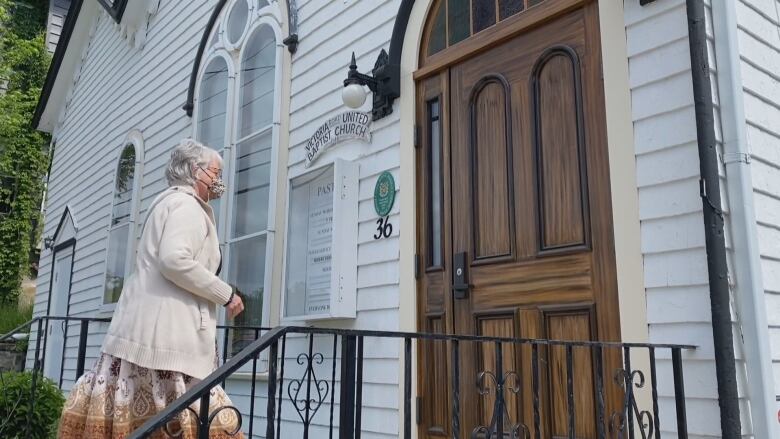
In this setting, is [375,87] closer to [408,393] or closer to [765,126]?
[765,126]

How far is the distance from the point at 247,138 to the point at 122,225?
3.20 m

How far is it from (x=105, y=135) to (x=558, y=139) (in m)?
8.00

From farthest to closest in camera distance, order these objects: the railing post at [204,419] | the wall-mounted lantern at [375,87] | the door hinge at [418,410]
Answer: the wall-mounted lantern at [375,87] → the door hinge at [418,410] → the railing post at [204,419]

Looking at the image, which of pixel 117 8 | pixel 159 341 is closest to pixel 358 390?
pixel 159 341

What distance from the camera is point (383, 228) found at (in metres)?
4.20

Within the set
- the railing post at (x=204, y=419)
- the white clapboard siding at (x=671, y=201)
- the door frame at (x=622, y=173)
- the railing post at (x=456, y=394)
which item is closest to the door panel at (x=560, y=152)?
the door frame at (x=622, y=173)

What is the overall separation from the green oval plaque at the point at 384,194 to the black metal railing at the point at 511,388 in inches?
32.4

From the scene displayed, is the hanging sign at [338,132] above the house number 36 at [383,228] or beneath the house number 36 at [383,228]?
above

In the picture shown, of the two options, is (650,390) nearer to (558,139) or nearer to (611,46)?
(558,139)

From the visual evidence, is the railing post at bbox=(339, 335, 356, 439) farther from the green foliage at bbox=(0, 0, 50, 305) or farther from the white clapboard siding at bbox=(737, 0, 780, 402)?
Result: the green foliage at bbox=(0, 0, 50, 305)

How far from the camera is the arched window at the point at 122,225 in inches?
314

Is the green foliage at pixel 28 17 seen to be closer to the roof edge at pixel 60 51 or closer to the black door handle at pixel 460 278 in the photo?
the roof edge at pixel 60 51

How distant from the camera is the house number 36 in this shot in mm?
4152

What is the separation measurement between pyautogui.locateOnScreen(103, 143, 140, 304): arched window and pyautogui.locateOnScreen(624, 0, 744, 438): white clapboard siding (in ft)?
20.9
